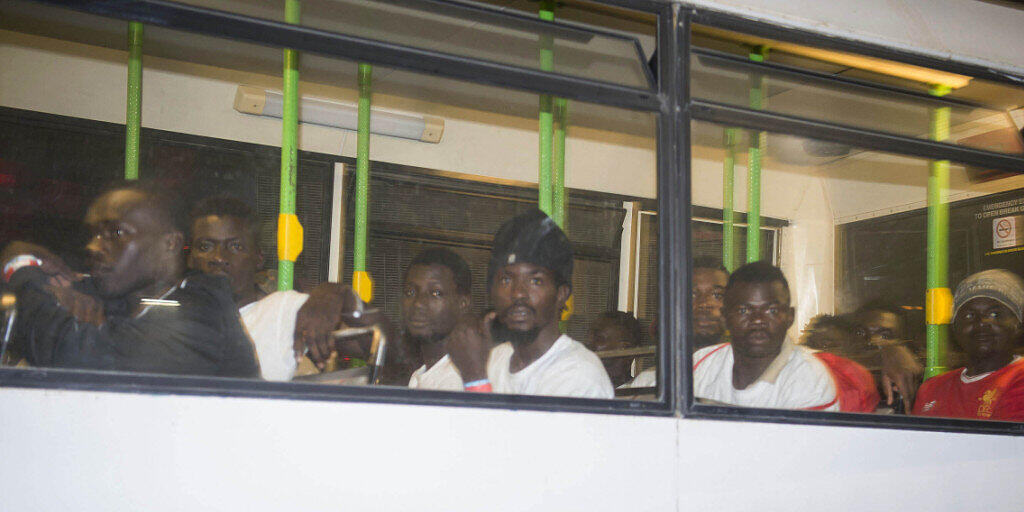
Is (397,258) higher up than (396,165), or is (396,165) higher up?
(396,165)

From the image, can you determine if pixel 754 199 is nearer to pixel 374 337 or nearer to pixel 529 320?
pixel 529 320

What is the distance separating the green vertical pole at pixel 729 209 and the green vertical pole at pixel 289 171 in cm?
126

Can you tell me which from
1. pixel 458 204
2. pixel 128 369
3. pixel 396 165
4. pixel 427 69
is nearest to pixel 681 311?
pixel 427 69

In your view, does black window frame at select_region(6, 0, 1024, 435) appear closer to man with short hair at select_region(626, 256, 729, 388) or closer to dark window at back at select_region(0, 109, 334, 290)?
man with short hair at select_region(626, 256, 729, 388)

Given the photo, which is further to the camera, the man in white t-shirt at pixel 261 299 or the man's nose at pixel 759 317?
the man's nose at pixel 759 317

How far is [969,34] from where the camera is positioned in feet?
8.29

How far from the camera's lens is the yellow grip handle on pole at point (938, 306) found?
108 inches

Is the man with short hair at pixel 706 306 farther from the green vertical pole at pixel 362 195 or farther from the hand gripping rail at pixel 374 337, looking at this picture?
the green vertical pole at pixel 362 195

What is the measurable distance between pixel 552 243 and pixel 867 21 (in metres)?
1.03

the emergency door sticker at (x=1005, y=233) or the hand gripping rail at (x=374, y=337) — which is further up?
the emergency door sticker at (x=1005, y=233)

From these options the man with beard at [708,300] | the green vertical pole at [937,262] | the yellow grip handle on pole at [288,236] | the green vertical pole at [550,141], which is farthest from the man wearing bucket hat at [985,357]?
the yellow grip handle on pole at [288,236]

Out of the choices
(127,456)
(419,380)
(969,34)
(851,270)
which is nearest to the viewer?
(127,456)

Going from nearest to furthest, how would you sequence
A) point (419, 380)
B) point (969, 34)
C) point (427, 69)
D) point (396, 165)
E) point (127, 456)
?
point (127, 456)
point (427, 69)
point (419, 380)
point (969, 34)
point (396, 165)

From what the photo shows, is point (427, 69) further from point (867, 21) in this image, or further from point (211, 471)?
point (867, 21)
